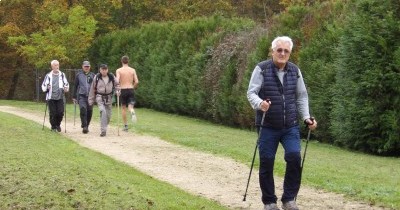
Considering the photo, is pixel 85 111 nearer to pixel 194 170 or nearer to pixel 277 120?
pixel 194 170

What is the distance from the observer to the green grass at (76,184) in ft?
30.0

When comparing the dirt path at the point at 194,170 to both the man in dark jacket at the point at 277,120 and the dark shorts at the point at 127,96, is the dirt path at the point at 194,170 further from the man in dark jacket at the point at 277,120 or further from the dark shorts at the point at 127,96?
the dark shorts at the point at 127,96

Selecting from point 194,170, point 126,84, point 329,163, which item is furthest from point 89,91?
point 329,163

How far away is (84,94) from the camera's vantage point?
2038 centimetres

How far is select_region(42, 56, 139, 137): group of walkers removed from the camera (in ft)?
62.4

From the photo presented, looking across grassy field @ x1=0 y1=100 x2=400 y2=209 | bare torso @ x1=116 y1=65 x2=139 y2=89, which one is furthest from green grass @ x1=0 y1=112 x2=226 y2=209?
bare torso @ x1=116 y1=65 x2=139 y2=89

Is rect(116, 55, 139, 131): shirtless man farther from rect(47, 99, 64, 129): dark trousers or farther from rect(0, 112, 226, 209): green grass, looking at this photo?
rect(0, 112, 226, 209): green grass

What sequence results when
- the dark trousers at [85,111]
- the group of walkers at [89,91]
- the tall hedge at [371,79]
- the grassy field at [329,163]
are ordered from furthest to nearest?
the dark trousers at [85,111]
the group of walkers at [89,91]
the tall hedge at [371,79]
the grassy field at [329,163]

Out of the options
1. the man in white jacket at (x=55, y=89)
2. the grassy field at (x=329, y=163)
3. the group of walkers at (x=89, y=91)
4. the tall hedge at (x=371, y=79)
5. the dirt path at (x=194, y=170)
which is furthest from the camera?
the man in white jacket at (x=55, y=89)

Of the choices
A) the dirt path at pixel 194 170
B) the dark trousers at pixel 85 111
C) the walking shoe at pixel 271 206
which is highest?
the dark trousers at pixel 85 111

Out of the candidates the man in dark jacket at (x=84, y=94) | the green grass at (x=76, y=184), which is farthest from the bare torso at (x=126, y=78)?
the green grass at (x=76, y=184)

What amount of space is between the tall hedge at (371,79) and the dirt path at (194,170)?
3741mm

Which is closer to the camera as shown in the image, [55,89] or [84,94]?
[55,89]

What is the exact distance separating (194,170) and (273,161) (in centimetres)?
446
